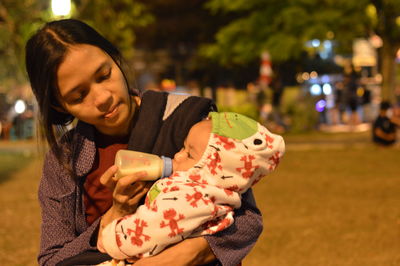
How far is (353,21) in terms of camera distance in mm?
22672

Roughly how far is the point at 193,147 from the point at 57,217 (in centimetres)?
56

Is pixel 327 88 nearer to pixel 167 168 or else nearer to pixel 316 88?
pixel 316 88

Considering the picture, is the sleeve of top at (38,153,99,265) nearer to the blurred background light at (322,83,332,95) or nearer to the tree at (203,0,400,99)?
the tree at (203,0,400,99)

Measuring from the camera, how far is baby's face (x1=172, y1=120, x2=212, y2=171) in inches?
92.7

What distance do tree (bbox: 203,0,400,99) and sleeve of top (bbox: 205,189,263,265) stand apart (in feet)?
65.2

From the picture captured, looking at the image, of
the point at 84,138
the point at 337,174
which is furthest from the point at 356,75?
the point at 84,138

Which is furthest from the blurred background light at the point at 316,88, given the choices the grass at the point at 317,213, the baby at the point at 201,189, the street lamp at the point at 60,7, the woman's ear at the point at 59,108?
the baby at the point at 201,189

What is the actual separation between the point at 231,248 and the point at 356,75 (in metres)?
34.7

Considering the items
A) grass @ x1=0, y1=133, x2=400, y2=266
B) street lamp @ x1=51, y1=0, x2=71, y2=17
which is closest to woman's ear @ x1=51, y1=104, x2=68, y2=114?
grass @ x1=0, y1=133, x2=400, y2=266

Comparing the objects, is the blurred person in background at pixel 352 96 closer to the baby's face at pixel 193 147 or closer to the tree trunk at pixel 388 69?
the tree trunk at pixel 388 69

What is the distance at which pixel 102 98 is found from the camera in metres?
2.44

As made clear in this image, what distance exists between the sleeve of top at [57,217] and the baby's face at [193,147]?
38 centimetres

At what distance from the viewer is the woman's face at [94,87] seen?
8.10 ft

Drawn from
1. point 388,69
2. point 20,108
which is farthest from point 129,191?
point 20,108
